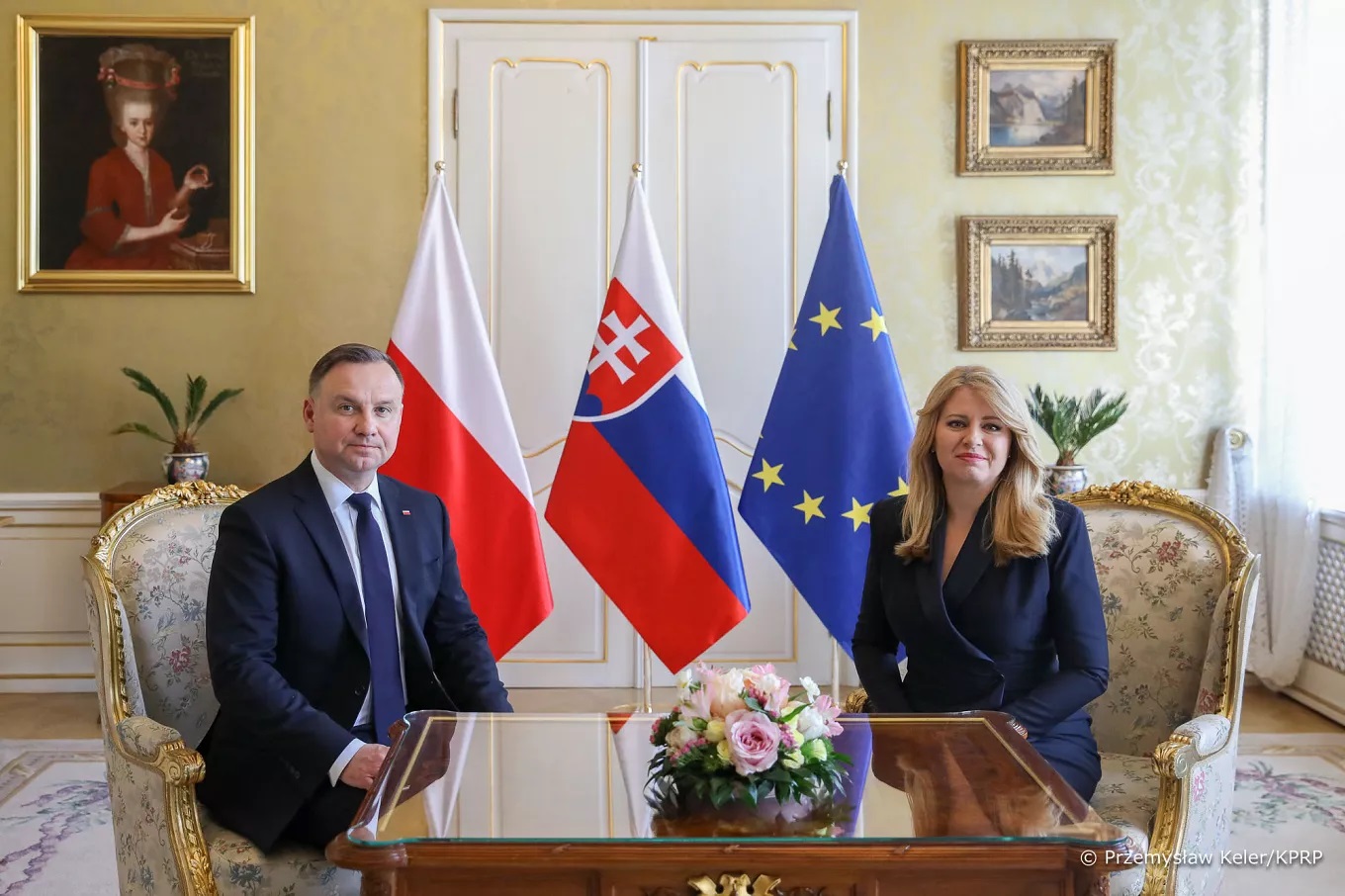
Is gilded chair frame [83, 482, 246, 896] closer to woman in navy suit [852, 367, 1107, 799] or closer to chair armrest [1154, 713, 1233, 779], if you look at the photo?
woman in navy suit [852, 367, 1107, 799]

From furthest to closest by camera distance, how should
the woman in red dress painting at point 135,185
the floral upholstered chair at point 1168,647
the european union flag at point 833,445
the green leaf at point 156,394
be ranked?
1. the woman in red dress painting at point 135,185
2. the green leaf at point 156,394
3. the european union flag at point 833,445
4. the floral upholstered chair at point 1168,647

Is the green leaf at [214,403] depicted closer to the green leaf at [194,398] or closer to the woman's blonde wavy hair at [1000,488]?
the green leaf at [194,398]

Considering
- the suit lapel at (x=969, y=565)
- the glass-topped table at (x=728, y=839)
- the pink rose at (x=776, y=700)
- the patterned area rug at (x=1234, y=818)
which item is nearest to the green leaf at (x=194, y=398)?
the patterned area rug at (x=1234, y=818)

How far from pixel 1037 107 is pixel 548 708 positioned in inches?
129

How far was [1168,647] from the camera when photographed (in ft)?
8.70

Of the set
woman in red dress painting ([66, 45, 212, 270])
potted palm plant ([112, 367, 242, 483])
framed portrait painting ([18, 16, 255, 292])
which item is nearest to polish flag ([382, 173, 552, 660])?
potted palm plant ([112, 367, 242, 483])

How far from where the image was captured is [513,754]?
1.96 m

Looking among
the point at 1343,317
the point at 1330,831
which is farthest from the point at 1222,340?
the point at 1330,831

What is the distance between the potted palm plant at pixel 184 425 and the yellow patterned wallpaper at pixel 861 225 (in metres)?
0.11

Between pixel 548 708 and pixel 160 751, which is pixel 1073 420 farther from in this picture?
pixel 160 751

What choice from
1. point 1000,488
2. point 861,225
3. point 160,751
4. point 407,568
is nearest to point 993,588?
point 1000,488

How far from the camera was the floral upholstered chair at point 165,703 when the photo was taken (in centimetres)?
211

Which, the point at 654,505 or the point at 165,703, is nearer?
the point at 165,703

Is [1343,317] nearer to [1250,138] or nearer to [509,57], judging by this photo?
[1250,138]
